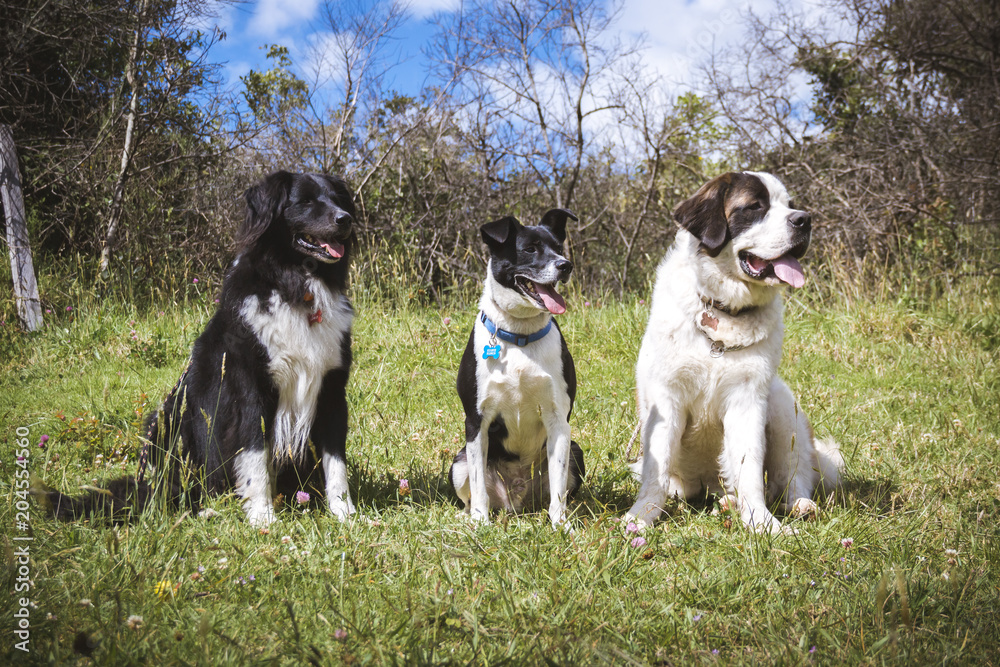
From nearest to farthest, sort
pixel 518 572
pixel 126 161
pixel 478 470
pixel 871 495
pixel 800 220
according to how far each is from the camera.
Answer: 1. pixel 518 572
2. pixel 800 220
3. pixel 478 470
4. pixel 871 495
5. pixel 126 161

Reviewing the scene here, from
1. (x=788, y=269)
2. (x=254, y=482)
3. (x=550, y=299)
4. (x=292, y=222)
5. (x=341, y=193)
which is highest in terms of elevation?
(x=341, y=193)

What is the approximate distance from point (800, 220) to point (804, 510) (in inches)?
50.3

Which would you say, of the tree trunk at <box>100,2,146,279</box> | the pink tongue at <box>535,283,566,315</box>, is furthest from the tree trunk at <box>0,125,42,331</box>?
the pink tongue at <box>535,283,566,315</box>

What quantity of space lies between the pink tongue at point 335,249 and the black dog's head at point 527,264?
660 millimetres

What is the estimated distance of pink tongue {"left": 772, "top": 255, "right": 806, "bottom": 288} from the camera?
2.82 meters

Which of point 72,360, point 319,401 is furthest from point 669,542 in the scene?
point 72,360

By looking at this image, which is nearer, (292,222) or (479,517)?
(479,517)

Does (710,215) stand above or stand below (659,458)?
above

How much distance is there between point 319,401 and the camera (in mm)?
3047

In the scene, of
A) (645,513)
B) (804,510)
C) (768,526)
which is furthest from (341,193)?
(804,510)

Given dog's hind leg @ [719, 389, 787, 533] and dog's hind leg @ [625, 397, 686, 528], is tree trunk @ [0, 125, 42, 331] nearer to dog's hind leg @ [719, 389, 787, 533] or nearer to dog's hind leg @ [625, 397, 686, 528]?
dog's hind leg @ [625, 397, 686, 528]

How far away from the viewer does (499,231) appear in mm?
3025

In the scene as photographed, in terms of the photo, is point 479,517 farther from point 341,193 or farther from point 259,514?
point 341,193

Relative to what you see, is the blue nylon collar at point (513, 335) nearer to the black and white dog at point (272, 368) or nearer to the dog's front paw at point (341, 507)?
the black and white dog at point (272, 368)
